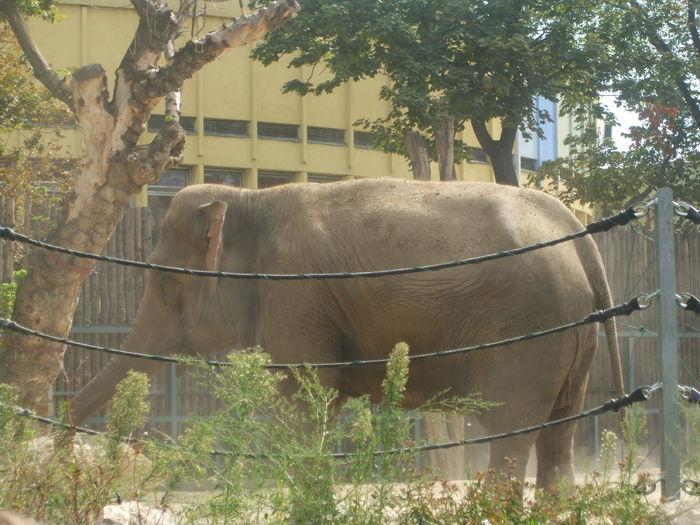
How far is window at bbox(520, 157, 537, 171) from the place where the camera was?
33.8 m

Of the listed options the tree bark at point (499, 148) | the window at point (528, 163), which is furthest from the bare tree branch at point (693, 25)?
the window at point (528, 163)

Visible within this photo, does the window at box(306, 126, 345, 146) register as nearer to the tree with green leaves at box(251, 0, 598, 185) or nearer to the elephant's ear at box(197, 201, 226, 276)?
the tree with green leaves at box(251, 0, 598, 185)

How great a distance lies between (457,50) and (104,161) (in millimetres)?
9647

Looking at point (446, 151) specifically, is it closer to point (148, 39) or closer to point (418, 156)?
Answer: point (418, 156)

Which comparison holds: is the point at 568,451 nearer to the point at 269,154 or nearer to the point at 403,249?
the point at 403,249

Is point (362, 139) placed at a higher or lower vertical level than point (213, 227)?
higher

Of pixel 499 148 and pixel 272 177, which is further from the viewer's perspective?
pixel 272 177

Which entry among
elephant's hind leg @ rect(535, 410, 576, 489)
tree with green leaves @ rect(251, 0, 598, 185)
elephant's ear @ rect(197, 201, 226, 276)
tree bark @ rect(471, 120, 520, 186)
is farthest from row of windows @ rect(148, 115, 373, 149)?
elephant's hind leg @ rect(535, 410, 576, 489)

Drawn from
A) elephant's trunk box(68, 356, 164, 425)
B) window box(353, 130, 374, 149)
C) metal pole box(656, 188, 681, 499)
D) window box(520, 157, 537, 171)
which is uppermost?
window box(353, 130, 374, 149)

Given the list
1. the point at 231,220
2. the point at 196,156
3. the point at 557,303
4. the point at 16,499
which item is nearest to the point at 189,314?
the point at 231,220

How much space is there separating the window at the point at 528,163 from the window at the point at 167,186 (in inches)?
448

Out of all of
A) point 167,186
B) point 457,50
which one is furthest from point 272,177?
point 457,50

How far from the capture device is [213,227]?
22.3 ft

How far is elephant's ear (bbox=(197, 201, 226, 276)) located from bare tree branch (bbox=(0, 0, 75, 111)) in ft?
14.8
